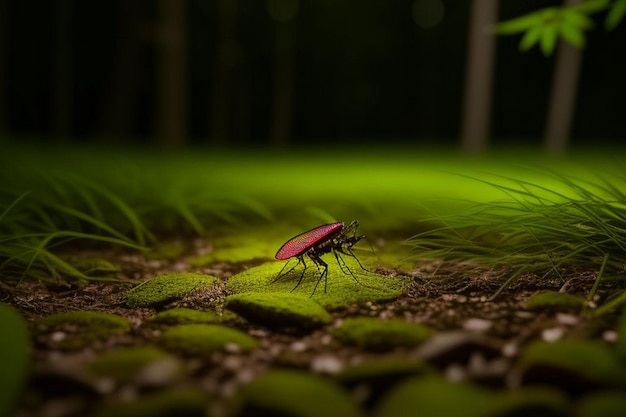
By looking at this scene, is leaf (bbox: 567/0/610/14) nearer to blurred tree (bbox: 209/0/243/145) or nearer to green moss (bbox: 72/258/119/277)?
green moss (bbox: 72/258/119/277)

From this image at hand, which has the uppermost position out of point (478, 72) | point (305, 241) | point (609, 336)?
point (478, 72)

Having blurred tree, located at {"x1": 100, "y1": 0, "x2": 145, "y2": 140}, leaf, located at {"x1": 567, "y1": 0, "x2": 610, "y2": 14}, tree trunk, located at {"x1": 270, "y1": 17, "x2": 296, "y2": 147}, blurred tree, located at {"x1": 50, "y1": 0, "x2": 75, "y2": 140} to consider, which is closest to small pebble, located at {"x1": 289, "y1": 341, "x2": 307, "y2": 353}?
leaf, located at {"x1": 567, "y1": 0, "x2": 610, "y2": 14}

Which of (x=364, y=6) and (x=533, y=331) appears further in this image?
(x=364, y=6)

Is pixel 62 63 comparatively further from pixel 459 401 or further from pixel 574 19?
pixel 459 401

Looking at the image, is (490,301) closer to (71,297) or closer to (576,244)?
(576,244)

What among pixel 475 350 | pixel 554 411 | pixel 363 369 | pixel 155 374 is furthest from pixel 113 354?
pixel 554 411

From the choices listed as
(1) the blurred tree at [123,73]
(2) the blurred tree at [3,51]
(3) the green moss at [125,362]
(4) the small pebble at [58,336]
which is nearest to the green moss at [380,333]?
(3) the green moss at [125,362]

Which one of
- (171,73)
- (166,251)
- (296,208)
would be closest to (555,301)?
(166,251)
